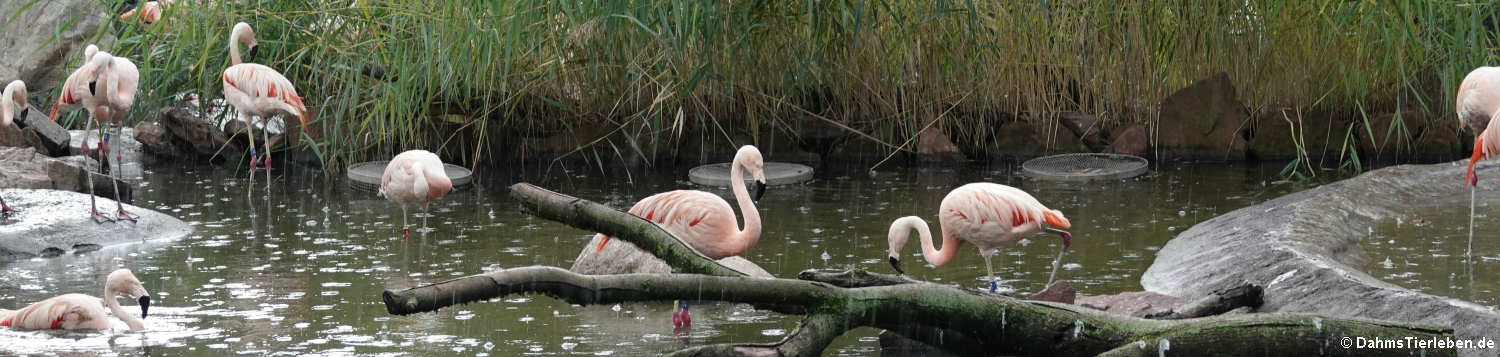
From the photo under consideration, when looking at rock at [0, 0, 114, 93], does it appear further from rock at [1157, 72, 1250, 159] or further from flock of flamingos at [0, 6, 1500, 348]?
rock at [1157, 72, 1250, 159]

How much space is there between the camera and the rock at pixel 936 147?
9.33 meters

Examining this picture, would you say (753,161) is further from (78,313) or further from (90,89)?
(90,89)

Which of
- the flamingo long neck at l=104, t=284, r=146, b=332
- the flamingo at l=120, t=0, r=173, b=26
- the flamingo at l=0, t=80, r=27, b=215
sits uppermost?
the flamingo at l=120, t=0, r=173, b=26

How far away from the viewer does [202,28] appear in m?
9.24

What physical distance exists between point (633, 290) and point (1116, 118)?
6678 mm

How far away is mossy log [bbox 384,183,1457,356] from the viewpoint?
3127 mm

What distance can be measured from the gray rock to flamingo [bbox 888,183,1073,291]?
17.6 inches

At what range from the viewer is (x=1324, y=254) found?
491 centimetres

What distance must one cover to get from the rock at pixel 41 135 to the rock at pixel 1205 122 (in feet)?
23.1

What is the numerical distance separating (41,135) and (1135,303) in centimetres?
796

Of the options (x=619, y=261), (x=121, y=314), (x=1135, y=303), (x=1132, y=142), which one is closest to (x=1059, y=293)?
(x=1135, y=303)

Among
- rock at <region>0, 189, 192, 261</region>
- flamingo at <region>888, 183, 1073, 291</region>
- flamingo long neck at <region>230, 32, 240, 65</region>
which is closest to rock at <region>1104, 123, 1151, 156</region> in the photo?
flamingo at <region>888, 183, 1073, 291</region>

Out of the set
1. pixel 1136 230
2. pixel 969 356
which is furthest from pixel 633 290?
pixel 1136 230

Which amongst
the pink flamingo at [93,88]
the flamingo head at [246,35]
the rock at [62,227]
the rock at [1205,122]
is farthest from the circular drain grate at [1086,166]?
the pink flamingo at [93,88]
